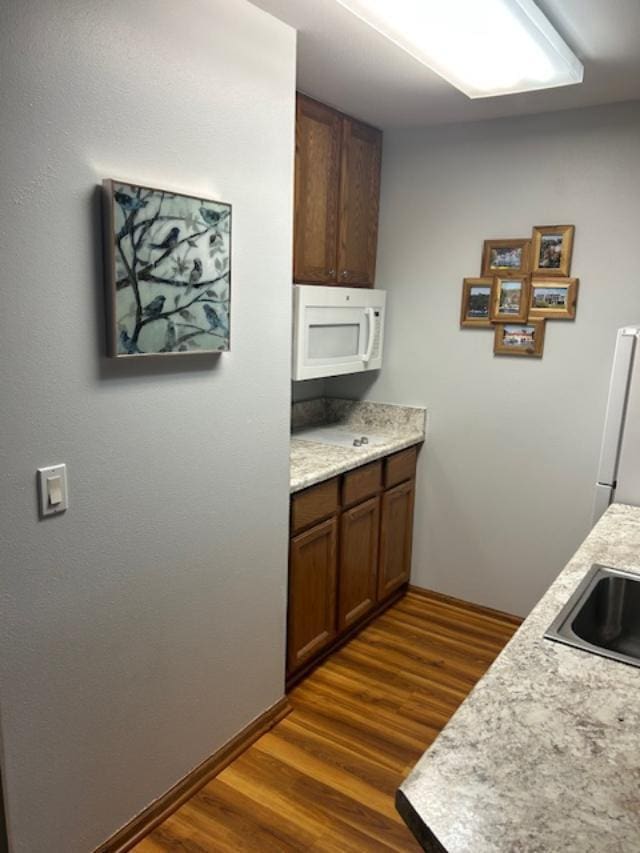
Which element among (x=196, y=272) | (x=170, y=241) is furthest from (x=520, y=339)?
(x=170, y=241)

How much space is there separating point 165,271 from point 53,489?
62 cm

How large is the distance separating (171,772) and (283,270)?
167 cm

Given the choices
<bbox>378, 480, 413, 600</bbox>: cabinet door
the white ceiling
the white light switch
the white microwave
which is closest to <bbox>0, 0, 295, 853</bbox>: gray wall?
the white light switch

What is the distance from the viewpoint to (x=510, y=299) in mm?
2957

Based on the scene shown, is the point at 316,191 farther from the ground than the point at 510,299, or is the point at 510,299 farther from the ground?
the point at 316,191

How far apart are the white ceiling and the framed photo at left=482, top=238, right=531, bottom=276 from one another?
1.84 feet

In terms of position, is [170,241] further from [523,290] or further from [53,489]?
[523,290]

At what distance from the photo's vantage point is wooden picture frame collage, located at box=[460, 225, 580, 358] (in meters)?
2.82

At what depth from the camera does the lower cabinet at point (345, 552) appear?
8.26 ft

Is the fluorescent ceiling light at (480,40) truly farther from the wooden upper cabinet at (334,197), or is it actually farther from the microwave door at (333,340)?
the microwave door at (333,340)

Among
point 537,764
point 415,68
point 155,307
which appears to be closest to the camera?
point 537,764

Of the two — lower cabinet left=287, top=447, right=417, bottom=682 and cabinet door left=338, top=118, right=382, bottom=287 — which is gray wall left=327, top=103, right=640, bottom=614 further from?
lower cabinet left=287, top=447, right=417, bottom=682

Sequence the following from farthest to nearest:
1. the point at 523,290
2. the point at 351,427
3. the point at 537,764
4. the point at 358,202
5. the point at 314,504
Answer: the point at 351,427 < the point at 358,202 < the point at 523,290 < the point at 314,504 < the point at 537,764

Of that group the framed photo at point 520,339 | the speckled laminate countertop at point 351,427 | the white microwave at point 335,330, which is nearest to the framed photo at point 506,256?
the framed photo at point 520,339
